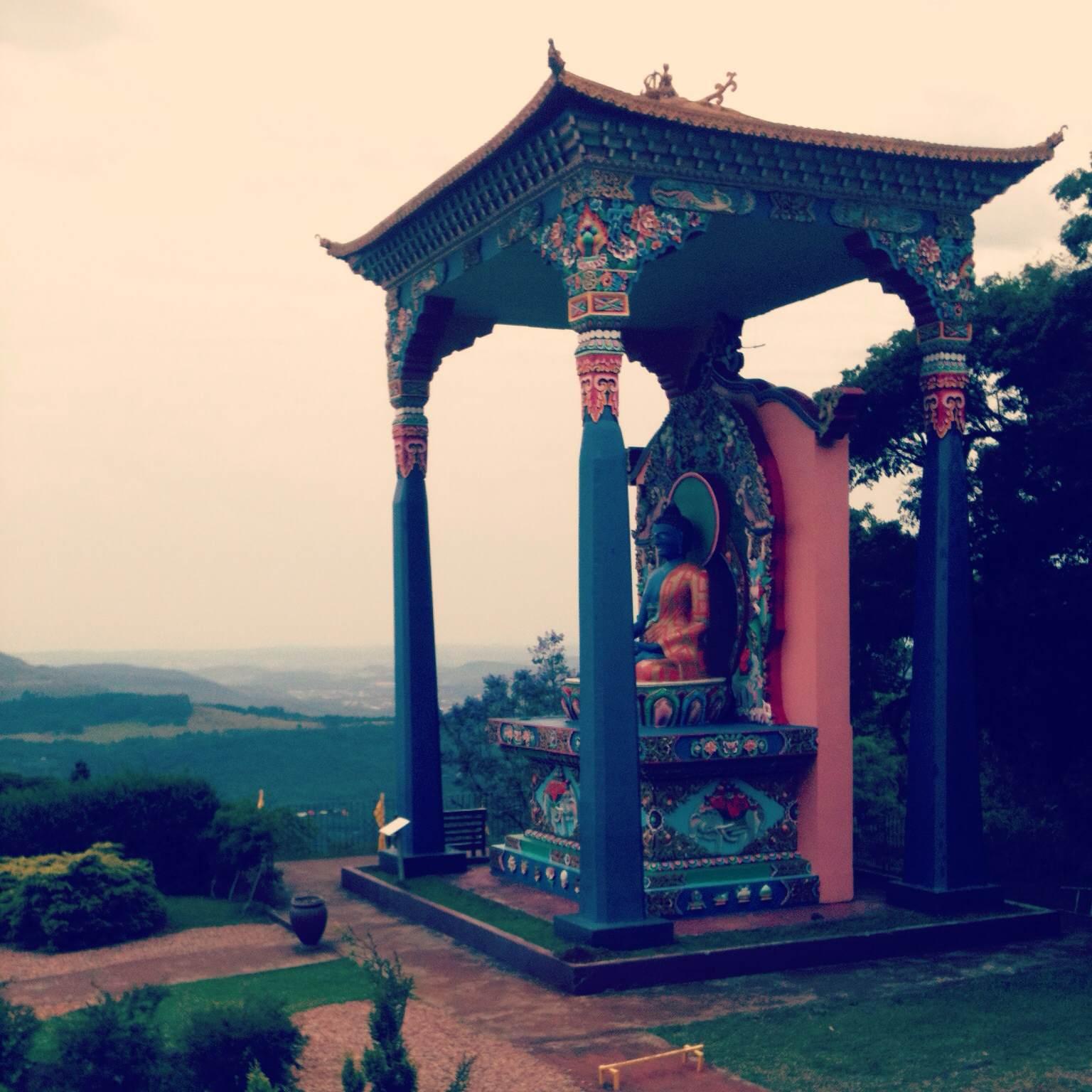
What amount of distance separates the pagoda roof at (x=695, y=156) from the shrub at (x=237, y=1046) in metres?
7.77

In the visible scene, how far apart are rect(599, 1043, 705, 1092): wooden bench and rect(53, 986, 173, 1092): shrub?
2.88 metres

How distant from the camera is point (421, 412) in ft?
56.5

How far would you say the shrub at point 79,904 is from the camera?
14031 millimetres

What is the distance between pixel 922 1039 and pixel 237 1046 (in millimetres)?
4997

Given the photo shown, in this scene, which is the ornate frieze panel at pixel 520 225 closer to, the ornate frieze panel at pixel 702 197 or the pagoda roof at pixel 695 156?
the pagoda roof at pixel 695 156

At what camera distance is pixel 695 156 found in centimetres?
1280

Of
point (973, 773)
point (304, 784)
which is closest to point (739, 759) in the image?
point (973, 773)

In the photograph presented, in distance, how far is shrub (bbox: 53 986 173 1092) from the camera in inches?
305

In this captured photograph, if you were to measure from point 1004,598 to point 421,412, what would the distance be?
7.58 metres

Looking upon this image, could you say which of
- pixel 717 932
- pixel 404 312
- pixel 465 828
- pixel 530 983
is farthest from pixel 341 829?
pixel 530 983

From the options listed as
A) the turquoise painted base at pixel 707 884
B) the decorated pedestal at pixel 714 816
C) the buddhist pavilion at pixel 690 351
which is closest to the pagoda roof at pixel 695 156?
the buddhist pavilion at pixel 690 351

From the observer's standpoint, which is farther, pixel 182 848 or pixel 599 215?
pixel 182 848

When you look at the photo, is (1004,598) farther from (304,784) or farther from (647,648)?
(304,784)

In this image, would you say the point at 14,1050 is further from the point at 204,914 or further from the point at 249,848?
the point at 249,848
